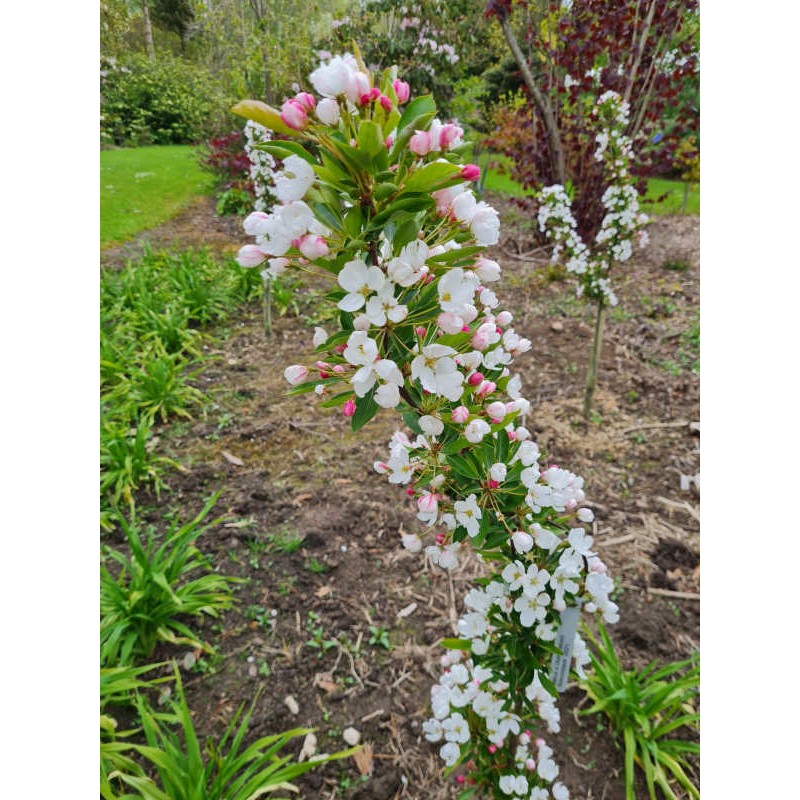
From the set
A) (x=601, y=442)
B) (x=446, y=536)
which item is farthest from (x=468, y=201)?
(x=601, y=442)

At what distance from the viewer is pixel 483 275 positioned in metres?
0.74

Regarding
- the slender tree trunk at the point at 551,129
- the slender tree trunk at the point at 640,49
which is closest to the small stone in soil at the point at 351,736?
the slender tree trunk at the point at 640,49

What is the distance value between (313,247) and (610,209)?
7.09ft

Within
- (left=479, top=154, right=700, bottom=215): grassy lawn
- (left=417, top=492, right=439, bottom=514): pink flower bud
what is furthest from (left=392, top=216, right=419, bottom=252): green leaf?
(left=479, top=154, right=700, bottom=215): grassy lawn

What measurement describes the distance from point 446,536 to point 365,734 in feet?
3.15

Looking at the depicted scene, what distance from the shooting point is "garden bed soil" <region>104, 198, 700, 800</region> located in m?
1.49

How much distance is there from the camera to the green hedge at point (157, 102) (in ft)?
15.4

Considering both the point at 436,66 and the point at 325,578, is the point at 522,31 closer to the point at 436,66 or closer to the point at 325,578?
the point at 436,66

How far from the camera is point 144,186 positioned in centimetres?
655

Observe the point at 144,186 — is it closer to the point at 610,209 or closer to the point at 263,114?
the point at 610,209

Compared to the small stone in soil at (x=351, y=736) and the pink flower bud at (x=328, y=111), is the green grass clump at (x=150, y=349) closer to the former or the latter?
the small stone in soil at (x=351, y=736)

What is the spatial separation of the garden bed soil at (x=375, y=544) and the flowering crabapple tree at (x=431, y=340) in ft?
1.79

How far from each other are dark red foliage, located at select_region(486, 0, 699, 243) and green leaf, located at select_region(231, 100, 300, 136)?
2.52 m

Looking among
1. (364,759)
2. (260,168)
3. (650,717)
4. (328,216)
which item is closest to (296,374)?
(328,216)
